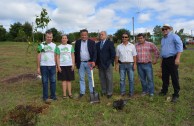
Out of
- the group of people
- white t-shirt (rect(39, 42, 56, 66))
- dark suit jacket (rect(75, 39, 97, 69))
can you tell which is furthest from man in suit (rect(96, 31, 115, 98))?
white t-shirt (rect(39, 42, 56, 66))

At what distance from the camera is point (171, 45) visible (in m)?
7.60

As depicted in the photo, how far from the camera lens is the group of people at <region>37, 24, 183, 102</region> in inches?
303

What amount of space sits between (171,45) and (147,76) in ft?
3.86

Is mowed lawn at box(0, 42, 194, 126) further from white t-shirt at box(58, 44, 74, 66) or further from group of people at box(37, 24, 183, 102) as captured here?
white t-shirt at box(58, 44, 74, 66)

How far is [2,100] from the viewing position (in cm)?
806

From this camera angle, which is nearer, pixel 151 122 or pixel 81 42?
pixel 151 122

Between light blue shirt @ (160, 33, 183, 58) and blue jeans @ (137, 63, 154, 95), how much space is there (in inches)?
25.5

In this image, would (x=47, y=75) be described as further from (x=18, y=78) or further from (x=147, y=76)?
(x=18, y=78)

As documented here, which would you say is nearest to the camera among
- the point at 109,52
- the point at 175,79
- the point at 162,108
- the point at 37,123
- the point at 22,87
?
the point at 37,123

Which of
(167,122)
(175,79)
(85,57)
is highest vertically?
(85,57)

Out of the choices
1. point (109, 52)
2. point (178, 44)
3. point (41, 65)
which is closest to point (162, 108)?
point (178, 44)

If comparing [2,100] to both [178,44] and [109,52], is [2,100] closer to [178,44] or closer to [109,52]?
[109,52]

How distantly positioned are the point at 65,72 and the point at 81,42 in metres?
0.92

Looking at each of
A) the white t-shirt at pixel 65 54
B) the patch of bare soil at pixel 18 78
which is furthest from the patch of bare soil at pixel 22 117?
the patch of bare soil at pixel 18 78
